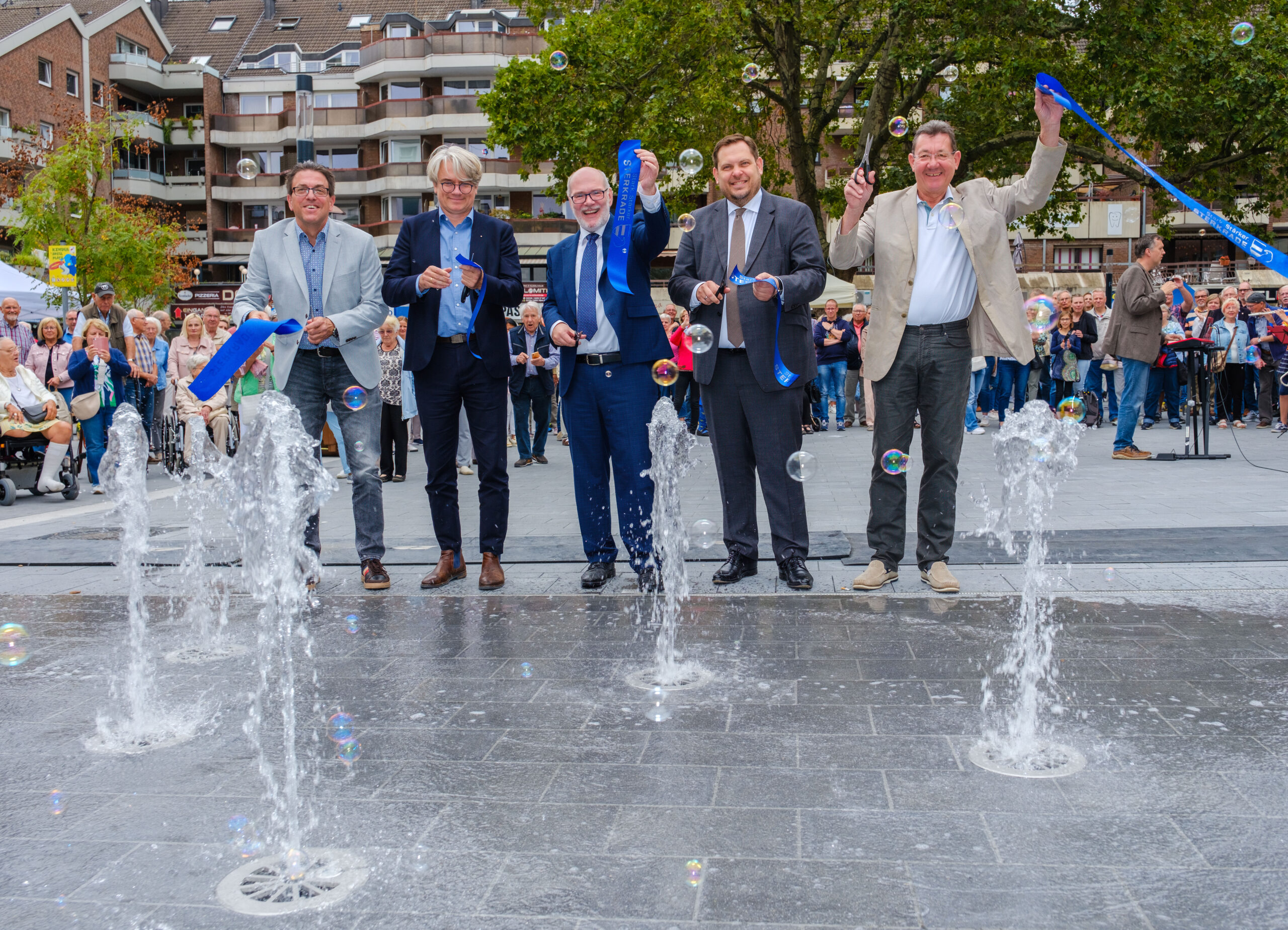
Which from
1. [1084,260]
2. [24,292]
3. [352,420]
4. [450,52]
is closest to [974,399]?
[352,420]

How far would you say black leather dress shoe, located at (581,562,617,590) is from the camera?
590cm

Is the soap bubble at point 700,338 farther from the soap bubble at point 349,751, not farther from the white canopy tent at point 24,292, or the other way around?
the white canopy tent at point 24,292

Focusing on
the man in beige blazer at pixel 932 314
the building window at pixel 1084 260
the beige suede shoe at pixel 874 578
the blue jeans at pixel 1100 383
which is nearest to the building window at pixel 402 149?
the building window at pixel 1084 260

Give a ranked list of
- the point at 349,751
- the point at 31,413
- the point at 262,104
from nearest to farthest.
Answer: the point at 349,751 → the point at 31,413 → the point at 262,104

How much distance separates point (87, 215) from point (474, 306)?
31.0m

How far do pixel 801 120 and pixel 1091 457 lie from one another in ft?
36.3

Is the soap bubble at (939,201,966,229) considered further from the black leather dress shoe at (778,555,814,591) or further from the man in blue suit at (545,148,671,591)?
the black leather dress shoe at (778,555,814,591)

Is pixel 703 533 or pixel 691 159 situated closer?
pixel 703 533

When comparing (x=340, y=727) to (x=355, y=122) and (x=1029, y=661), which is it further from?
(x=355, y=122)

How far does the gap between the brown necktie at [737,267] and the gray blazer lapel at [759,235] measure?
25 millimetres

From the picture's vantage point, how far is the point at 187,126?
56.3 m

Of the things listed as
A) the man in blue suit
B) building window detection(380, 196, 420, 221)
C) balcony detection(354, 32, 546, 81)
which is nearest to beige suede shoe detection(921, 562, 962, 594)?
the man in blue suit

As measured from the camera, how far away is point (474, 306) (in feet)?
19.7

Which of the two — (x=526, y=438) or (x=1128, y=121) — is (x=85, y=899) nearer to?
(x=526, y=438)
